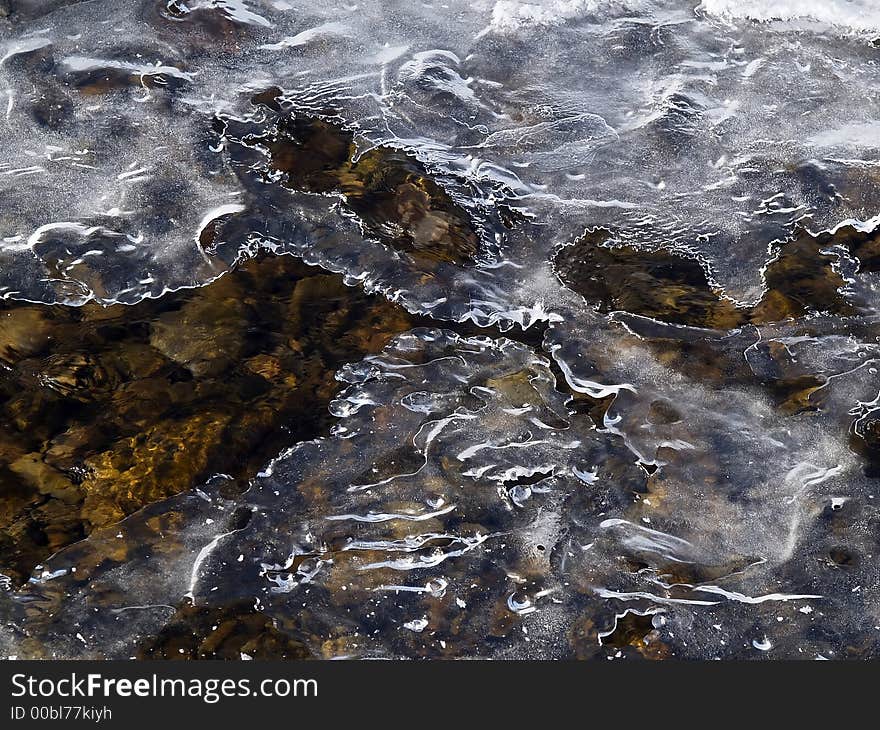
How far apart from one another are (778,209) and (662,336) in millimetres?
915

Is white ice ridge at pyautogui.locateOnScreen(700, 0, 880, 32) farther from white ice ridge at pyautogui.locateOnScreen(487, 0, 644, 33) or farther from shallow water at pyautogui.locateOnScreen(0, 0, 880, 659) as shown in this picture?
white ice ridge at pyautogui.locateOnScreen(487, 0, 644, 33)

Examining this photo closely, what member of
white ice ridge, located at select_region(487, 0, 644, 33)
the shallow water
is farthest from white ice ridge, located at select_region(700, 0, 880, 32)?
white ice ridge, located at select_region(487, 0, 644, 33)

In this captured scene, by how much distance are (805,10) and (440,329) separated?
2.86 m

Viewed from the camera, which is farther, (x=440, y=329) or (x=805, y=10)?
(x=805, y=10)

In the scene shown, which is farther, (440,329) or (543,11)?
(543,11)

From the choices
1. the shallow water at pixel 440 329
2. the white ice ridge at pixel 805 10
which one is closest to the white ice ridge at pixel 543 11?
the shallow water at pixel 440 329

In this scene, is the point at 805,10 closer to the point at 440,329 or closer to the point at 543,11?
the point at 543,11

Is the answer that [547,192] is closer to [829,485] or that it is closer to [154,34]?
[829,485]

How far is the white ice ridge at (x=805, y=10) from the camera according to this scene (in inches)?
169

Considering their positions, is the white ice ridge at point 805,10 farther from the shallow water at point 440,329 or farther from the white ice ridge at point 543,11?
the white ice ridge at point 543,11

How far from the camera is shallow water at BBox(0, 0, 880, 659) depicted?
8.80 ft

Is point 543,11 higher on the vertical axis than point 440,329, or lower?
higher

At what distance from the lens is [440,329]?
10.8 feet

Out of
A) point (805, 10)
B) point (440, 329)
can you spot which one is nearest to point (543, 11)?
point (805, 10)
